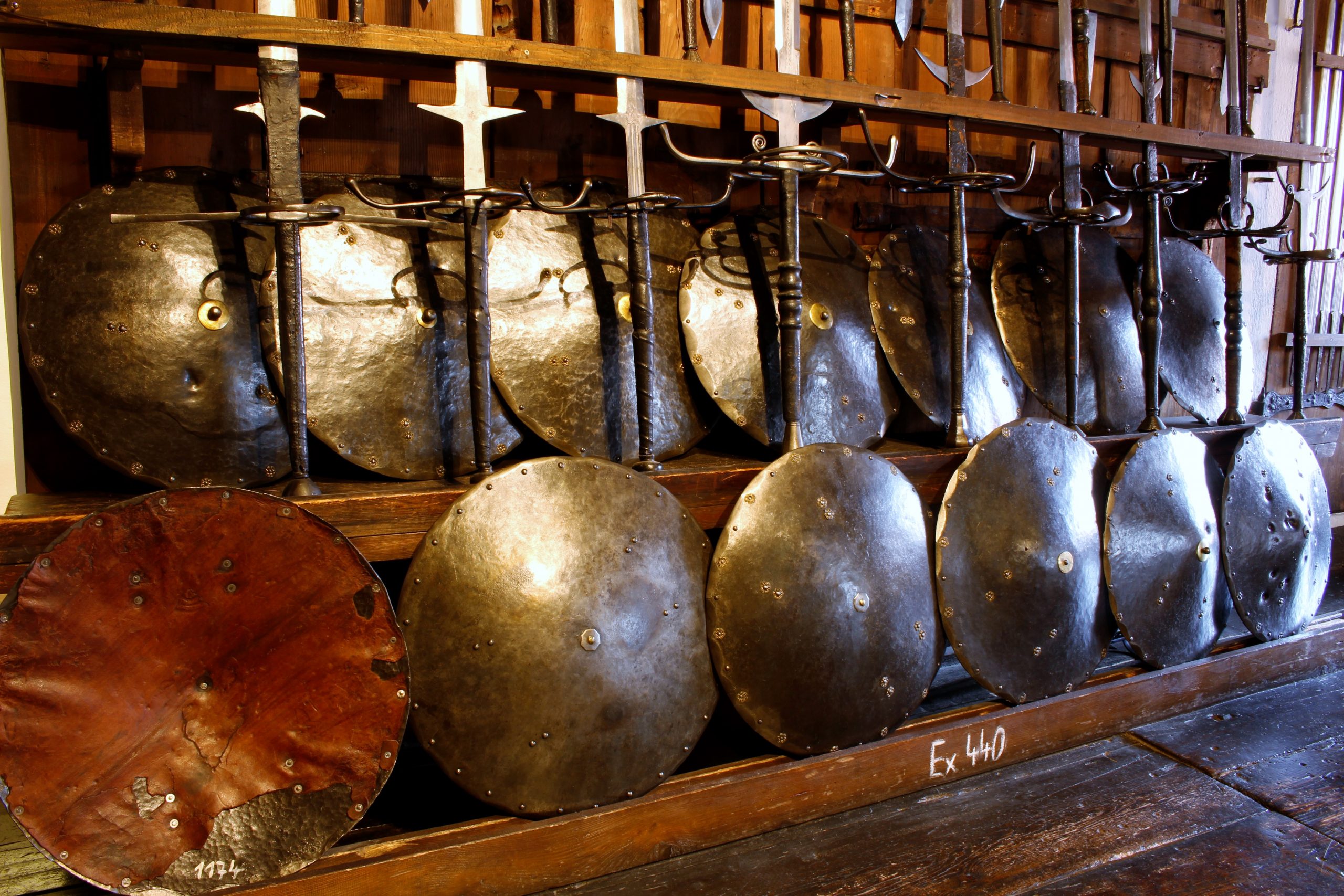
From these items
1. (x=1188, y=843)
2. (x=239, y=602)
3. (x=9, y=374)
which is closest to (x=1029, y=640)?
(x=1188, y=843)

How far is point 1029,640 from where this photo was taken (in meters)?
2.22

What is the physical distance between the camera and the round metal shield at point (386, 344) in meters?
1.79

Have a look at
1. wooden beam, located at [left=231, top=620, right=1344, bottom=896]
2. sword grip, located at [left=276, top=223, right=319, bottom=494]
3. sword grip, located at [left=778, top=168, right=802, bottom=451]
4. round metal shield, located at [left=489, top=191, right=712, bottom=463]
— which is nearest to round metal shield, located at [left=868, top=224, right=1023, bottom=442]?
sword grip, located at [left=778, top=168, right=802, bottom=451]

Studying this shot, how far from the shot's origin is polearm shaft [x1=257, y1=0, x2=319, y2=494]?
5.16ft

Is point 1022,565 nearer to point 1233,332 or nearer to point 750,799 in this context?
point 750,799

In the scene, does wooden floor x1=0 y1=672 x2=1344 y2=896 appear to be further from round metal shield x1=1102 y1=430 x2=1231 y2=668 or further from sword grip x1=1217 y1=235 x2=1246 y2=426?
sword grip x1=1217 y1=235 x2=1246 y2=426

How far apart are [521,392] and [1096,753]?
5.60ft

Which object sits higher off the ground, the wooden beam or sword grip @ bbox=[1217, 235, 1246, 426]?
sword grip @ bbox=[1217, 235, 1246, 426]

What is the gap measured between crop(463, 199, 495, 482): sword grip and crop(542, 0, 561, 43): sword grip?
0.47m

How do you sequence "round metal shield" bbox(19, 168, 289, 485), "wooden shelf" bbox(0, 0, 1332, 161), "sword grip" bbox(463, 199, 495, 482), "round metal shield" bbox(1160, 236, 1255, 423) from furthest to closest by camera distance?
"round metal shield" bbox(1160, 236, 1255, 423) < "sword grip" bbox(463, 199, 495, 482) < "round metal shield" bbox(19, 168, 289, 485) < "wooden shelf" bbox(0, 0, 1332, 161)

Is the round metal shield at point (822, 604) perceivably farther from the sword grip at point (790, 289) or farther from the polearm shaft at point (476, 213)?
the polearm shaft at point (476, 213)

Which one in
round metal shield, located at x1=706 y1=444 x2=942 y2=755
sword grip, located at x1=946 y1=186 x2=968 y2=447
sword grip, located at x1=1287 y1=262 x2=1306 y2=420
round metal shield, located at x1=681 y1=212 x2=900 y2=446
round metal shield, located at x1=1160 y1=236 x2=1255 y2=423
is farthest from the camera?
sword grip, located at x1=1287 y1=262 x2=1306 y2=420

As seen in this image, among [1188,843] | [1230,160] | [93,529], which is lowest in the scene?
[1188,843]

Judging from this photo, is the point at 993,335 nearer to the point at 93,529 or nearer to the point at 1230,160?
the point at 1230,160
